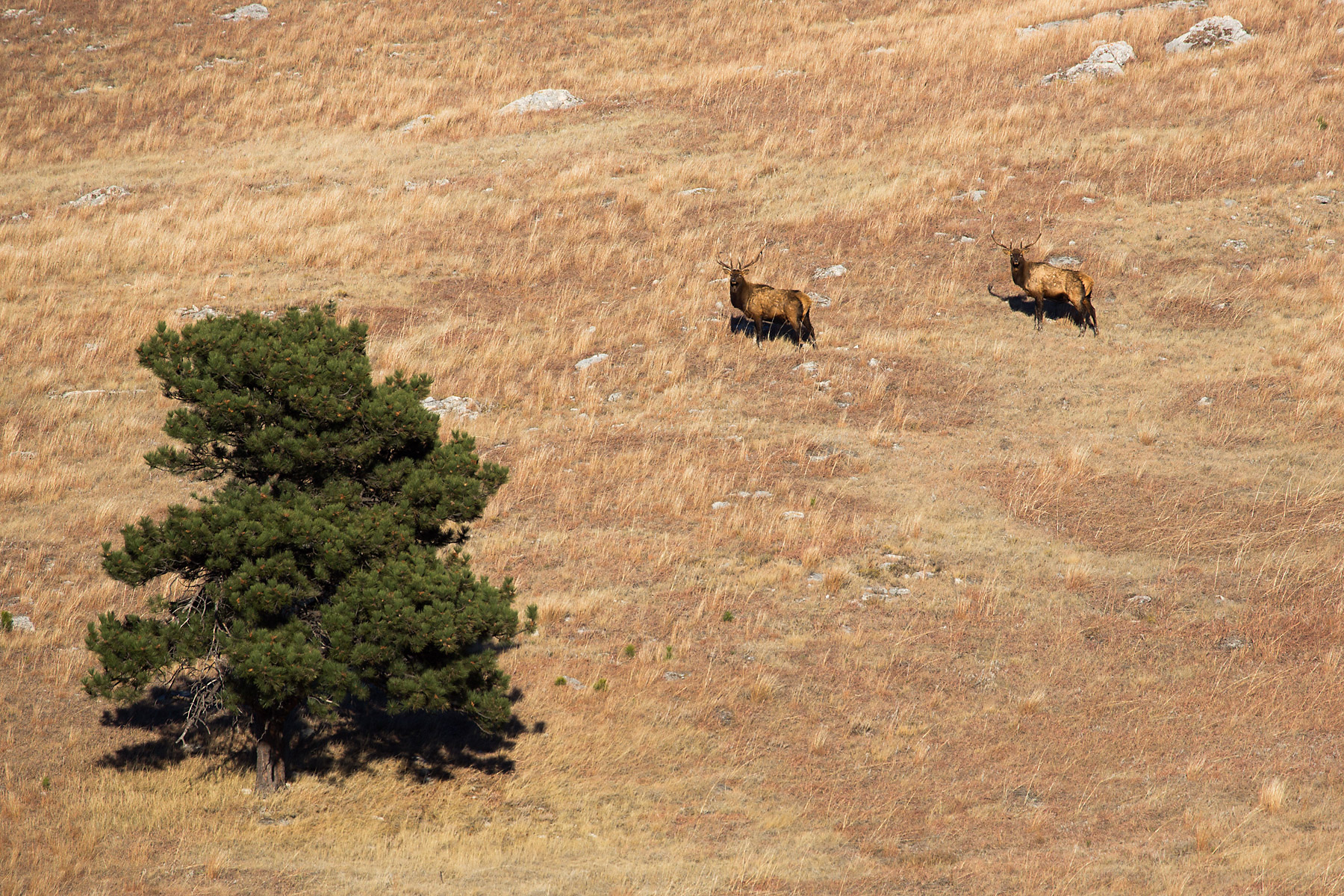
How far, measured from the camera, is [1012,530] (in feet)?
54.0

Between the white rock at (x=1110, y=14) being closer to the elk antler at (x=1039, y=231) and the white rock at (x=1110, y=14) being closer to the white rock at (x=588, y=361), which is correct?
the elk antler at (x=1039, y=231)

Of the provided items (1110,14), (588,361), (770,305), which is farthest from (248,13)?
(1110,14)

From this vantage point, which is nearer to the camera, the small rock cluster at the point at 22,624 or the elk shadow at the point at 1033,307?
the small rock cluster at the point at 22,624

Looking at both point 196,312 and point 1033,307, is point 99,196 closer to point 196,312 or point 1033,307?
point 196,312

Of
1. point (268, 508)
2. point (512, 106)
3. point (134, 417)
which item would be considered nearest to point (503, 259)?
point (134, 417)

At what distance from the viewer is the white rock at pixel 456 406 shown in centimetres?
2097

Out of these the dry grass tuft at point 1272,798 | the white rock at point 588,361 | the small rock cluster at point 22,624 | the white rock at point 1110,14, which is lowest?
the dry grass tuft at point 1272,798

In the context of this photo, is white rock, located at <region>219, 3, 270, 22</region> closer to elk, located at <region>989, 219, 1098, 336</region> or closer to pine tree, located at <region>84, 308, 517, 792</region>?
elk, located at <region>989, 219, 1098, 336</region>

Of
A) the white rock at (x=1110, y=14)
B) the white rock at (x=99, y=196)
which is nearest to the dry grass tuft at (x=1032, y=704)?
the white rock at (x=99, y=196)

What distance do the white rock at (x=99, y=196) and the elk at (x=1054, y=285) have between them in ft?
82.4

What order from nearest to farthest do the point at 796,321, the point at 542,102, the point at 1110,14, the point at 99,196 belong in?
1. the point at 796,321
2. the point at 99,196
3. the point at 1110,14
4. the point at 542,102

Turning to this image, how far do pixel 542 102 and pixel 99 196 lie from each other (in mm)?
14131

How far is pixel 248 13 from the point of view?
144ft

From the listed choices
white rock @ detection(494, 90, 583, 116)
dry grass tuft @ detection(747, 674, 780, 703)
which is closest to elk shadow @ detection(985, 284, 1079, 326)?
dry grass tuft @ detection(747, 674, 780, 703)
